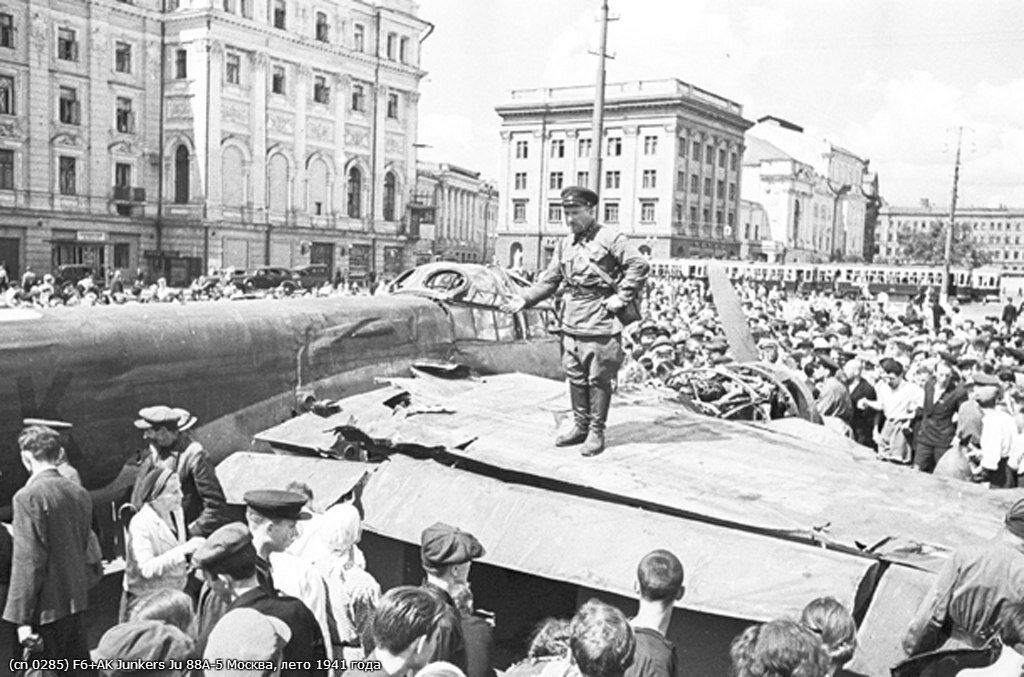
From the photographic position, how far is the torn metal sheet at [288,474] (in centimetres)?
770

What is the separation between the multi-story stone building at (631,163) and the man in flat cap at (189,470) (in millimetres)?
66713

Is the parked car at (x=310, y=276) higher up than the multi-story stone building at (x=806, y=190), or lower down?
lower down

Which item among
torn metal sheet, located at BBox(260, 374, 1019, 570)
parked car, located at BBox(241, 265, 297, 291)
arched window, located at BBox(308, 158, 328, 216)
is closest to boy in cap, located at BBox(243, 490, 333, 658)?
torn metal sheet, located at BBox(260, 374, 1019, 570)

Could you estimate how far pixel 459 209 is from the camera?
101938mm

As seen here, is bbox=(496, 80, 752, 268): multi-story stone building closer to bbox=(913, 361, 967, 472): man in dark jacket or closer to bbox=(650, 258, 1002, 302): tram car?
bbox=(650, 258, 1002, 302): tram car

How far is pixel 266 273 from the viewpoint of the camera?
41.6 m

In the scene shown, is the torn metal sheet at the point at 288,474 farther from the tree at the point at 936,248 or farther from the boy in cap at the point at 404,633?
the tree at the point at 936,248

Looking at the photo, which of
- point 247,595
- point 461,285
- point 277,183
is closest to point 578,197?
point 247,595

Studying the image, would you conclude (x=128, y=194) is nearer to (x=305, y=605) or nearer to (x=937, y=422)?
(x=937, y=422)

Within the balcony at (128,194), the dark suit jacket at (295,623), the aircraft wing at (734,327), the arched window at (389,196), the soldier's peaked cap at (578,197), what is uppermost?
the arched window at (389,196)

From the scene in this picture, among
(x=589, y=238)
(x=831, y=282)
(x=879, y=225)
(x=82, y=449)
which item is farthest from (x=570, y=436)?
(x=879, y=225)

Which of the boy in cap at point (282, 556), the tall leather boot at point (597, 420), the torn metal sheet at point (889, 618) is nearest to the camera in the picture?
the boy in cap at point (282, 556)

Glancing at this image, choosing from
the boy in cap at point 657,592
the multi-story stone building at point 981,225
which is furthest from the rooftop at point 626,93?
the multi-story stone building at point 981,225

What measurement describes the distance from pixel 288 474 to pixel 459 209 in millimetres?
95089
